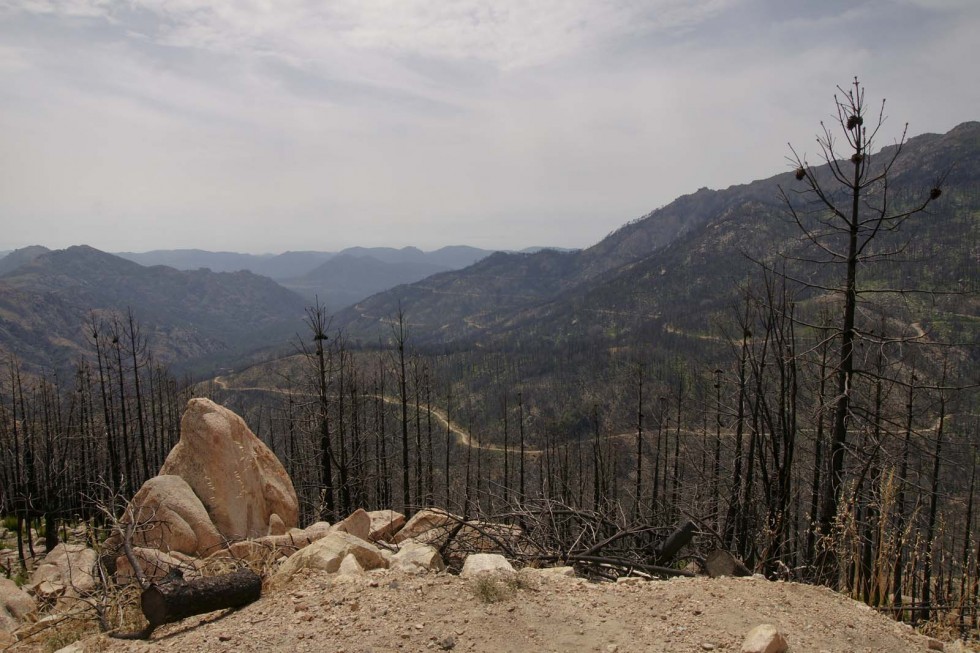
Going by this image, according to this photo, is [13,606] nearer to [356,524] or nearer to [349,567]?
[356,524]

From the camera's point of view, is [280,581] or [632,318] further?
[632,318]

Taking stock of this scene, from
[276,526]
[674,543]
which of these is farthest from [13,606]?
[674,543]

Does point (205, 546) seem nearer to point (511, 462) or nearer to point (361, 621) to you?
point (361, 621)

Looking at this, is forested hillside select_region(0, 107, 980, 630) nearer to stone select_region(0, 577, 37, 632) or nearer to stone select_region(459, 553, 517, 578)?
stone select_region(459, 553, 517, 578)

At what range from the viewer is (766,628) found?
3.71 metres

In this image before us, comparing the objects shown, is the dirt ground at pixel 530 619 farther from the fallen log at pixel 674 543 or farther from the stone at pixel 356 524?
the stone at pixel 356 524

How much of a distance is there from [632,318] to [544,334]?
94.4 feet

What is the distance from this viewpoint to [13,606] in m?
8.81

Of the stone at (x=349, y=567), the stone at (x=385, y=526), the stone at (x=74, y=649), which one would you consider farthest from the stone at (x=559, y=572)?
the stone at (x=385, y=526)

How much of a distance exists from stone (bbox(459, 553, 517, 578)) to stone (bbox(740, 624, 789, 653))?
224cm

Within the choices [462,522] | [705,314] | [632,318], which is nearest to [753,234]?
[632,318]

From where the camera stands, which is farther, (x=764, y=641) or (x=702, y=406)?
(x=702, y=406)

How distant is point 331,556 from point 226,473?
261 inches

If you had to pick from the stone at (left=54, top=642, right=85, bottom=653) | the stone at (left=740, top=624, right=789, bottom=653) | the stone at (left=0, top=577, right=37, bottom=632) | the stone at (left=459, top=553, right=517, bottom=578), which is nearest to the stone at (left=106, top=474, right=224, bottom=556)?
the stone at (left=0, top=577, right=37, bottom=632)
